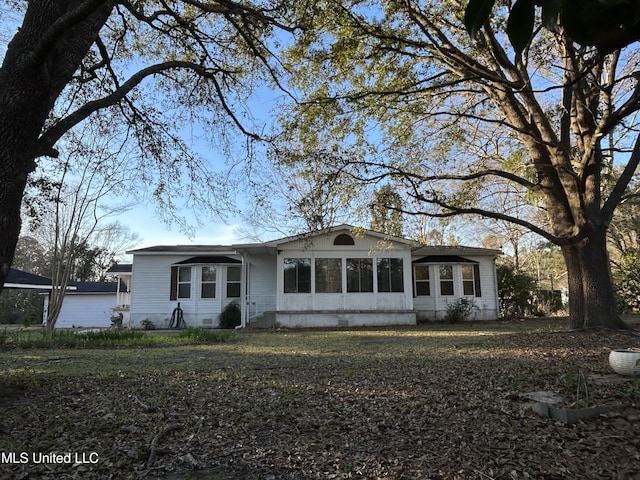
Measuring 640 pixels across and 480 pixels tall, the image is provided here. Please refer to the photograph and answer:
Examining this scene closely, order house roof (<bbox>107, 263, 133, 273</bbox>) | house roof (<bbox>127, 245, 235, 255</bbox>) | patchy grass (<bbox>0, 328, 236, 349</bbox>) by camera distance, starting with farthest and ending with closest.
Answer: house roof (<bbox>107, 263, 133, 273</bbox>)
house roof (<bbox>127, 245, 235, 255</bbox>)
patchy grass (<bbox>0, 328, 236, 349</bbox>)

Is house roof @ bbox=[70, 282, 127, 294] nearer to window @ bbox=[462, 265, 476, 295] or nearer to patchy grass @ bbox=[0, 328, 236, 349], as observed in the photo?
patchy grass @ bbox=[0, 328, 236, 349]

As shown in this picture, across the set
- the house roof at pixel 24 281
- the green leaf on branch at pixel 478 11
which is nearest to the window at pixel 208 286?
the house roof at pixel 24 281

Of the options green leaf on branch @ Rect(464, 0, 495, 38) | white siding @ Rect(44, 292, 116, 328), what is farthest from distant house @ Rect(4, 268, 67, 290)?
green leaf on branch @ Rect(464, 0, 495, 38)

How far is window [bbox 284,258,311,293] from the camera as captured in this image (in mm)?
18094

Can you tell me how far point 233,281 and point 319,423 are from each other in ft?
53.8

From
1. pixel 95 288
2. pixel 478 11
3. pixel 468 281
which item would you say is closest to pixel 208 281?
pixel 468 281

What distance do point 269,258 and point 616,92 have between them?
47.1ft

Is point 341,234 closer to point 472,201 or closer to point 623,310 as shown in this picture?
point 472,201

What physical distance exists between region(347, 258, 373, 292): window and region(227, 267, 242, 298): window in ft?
16.8

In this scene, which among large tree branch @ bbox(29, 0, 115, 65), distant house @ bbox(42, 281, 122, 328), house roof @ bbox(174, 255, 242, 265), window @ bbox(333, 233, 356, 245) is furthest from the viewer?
distant house @ bbox(42, 281, 122, 328)

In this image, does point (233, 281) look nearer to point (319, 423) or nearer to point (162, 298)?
point (162, 298)

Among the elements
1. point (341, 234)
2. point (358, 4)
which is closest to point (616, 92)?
point (358, 4)

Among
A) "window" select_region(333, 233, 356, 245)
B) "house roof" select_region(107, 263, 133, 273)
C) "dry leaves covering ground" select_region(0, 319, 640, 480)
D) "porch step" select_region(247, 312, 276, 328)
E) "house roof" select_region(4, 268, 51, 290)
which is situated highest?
"window" select_region(333, 233, 356, 245)

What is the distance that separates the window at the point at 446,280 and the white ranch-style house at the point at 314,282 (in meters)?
0.05
